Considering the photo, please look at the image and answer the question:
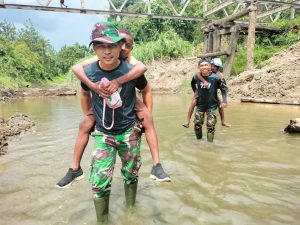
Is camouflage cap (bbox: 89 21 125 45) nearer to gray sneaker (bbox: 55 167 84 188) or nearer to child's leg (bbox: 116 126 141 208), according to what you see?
child's leg (bbox: 116 126 141 208)

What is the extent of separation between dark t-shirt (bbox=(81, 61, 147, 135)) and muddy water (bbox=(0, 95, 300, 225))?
96cm

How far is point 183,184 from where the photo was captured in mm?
4434

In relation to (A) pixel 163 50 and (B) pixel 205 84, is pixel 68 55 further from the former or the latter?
(B) pixel 205 84

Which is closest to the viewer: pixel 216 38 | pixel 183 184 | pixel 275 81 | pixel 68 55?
pixel 183 184

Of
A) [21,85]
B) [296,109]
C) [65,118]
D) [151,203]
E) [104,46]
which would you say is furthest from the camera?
[21,85]

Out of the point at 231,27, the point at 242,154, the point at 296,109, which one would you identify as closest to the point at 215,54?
the point at 231,27

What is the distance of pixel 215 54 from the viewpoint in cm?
1877

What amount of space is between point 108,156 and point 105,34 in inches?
44.7

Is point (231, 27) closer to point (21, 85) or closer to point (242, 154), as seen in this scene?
point (242, 154)

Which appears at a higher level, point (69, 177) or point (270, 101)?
point (69, 177)

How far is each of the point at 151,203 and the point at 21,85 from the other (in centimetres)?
2499

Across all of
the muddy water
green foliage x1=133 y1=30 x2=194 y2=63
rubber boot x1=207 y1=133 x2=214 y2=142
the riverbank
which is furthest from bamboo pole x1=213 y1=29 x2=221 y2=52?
rubber boot x1=207 y1=133 x2=214 y2=142

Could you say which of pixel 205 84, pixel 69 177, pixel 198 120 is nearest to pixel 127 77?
pixel 69 177

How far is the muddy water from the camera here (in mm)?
3496
